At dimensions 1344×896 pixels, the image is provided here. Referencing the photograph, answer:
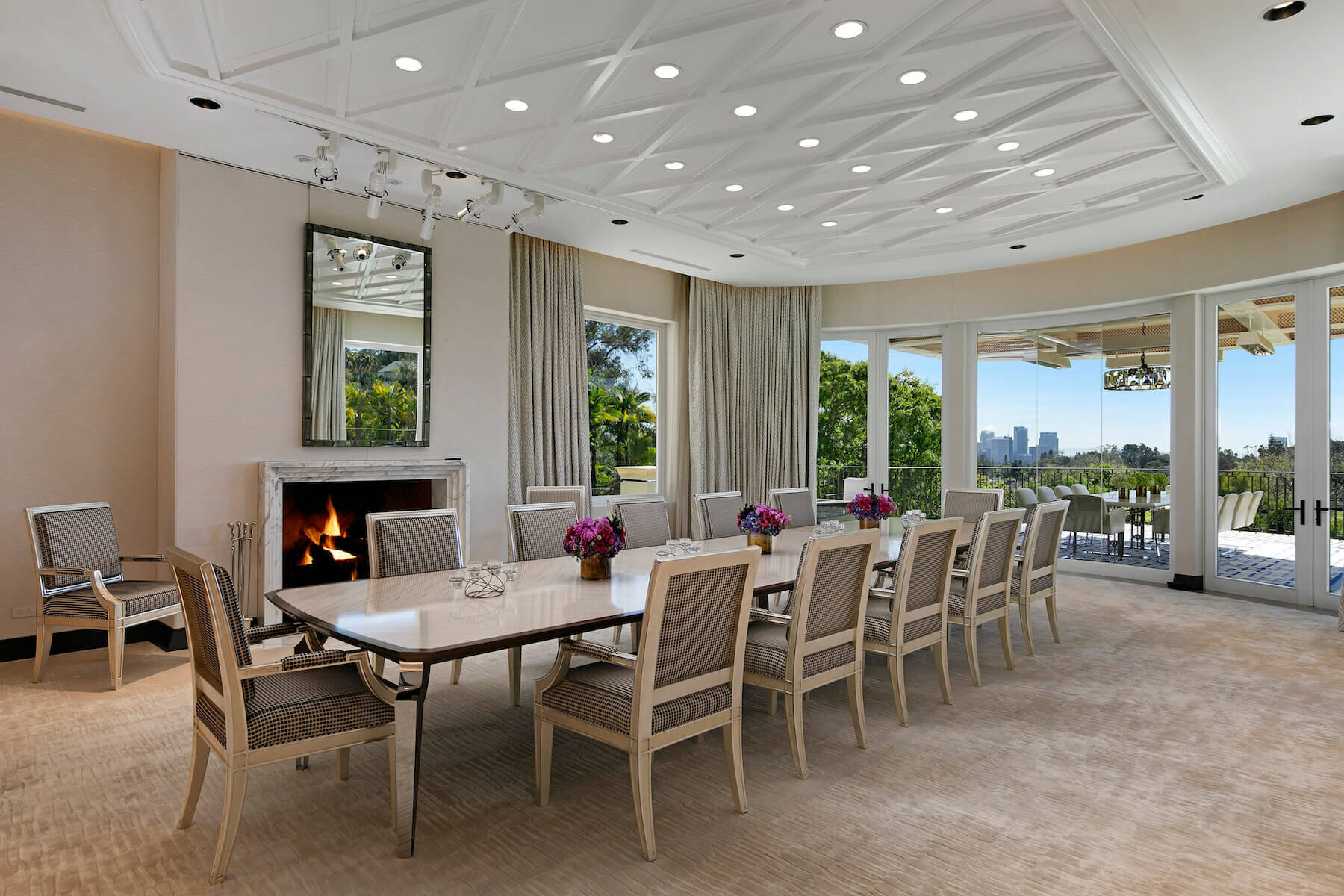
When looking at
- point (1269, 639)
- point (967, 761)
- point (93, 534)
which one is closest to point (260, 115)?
point (93, 534)

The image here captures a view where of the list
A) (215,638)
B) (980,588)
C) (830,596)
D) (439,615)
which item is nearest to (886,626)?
(830,596)

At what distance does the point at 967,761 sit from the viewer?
300 centimetres

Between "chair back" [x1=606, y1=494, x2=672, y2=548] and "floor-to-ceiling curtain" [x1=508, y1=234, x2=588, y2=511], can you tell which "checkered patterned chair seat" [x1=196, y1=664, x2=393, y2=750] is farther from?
"floor-to-ceiling curtain" [x1=508, y1=234, x2=588, y2=511]

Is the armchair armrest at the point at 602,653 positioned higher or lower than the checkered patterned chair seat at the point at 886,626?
higher

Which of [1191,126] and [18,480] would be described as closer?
[1191,126]

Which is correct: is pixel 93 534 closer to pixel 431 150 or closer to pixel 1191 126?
pixel 431 150

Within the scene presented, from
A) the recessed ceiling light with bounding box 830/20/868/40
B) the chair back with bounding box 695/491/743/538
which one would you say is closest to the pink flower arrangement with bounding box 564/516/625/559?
the chair back with bounding box 695/491/743/538

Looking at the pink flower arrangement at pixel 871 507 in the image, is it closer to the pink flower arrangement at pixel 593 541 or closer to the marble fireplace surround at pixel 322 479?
the pink flower arrangement at pixel 593 541

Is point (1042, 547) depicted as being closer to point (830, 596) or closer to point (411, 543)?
point (830, 596)

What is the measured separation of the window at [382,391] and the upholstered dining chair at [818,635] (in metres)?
3.28

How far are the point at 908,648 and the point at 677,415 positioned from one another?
477cm

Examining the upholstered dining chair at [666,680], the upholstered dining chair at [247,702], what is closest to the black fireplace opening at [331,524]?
the upholstered dining chair at [247,702]

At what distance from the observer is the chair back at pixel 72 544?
3.98m

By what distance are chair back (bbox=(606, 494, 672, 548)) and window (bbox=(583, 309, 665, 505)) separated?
251 centimetres
